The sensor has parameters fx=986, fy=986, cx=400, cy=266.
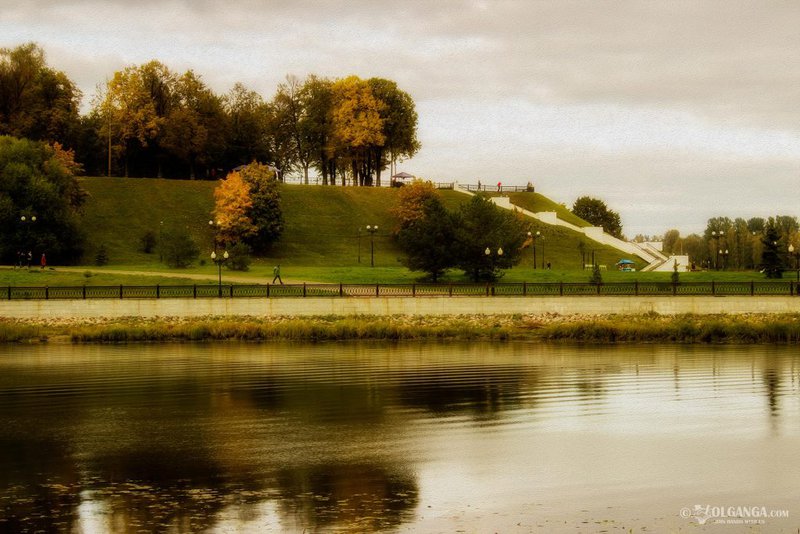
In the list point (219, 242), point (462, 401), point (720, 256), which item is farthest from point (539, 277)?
point (720, 256)

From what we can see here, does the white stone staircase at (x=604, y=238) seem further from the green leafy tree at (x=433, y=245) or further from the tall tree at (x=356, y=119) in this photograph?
the green leafy tree at (x=433, y=245)

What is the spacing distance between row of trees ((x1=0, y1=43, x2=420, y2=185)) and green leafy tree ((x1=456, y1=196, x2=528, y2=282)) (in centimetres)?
4309

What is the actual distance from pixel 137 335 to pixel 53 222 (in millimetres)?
39074

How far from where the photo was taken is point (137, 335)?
40.4 metres

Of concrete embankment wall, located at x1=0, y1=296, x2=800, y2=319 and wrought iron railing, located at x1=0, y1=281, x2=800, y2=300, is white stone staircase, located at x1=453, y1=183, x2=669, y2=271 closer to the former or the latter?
wrought iron railing, located at x1=0, y1=281, x2=800, y2=300

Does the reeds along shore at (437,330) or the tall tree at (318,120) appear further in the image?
the tall tree at (318,120)

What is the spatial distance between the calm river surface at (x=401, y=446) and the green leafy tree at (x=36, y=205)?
45.7 meters

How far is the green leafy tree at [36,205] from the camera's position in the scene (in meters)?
73.0

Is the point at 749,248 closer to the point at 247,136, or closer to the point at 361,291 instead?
the point at 247,136

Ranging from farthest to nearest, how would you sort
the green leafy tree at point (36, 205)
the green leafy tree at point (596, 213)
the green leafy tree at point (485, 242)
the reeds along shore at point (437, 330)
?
1. the green leafy tree at point (596, 213)
2. the green leafy tree at point (36, 205)
3. the green leafy tree at point (485, 242)
4. the reeds along shore at point (437, 330)

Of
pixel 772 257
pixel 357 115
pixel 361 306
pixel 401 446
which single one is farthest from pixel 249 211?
pixel 401 446

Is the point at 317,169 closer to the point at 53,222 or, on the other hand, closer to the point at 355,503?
the point at 53,222

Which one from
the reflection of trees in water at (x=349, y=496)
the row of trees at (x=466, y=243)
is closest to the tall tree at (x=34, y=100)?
the row of trees at (x=466, y=243)

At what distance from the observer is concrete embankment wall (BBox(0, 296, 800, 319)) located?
143 feet
